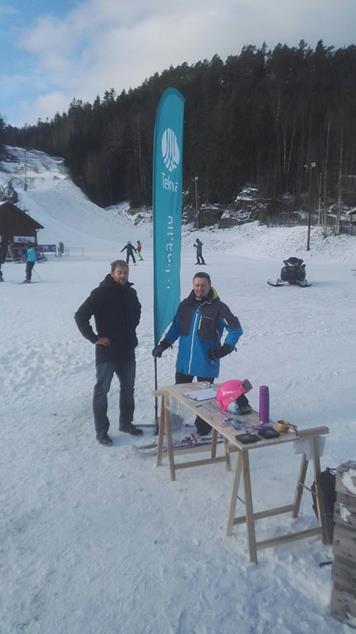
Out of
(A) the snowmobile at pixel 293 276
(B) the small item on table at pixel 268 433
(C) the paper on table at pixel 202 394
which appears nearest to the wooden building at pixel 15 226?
(A) the snowmobile at pixel 293 276

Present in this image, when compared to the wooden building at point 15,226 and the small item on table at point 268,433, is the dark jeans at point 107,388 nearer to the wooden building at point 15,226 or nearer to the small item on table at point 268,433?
the small item on table at point 268,433

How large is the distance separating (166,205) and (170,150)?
1.89 ft

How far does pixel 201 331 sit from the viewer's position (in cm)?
412

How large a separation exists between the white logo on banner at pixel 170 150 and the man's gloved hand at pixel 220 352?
1.93 metres

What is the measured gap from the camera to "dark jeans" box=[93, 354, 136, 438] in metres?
4.38

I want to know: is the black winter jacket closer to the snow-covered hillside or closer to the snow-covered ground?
the snow-covered ground

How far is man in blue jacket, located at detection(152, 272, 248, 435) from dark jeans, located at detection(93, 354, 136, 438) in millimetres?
467

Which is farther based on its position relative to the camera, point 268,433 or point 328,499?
point 328,499

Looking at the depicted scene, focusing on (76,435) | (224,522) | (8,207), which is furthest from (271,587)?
(8,207)

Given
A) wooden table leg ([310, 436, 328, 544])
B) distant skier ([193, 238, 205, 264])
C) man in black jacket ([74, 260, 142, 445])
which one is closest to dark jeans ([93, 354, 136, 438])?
man in black jacket ([74, 260, 142, 445])

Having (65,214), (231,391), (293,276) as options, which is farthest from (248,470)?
(65,214)

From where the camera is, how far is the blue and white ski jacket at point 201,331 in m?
4.09

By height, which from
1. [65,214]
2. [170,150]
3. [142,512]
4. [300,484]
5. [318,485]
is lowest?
[142,512]

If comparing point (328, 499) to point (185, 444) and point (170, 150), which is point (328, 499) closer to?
point (185, 444)
